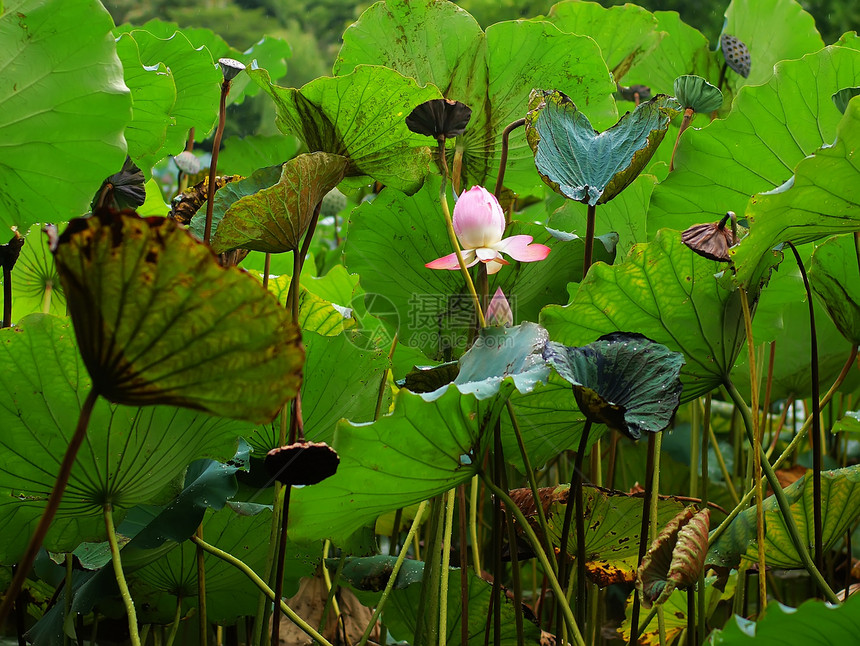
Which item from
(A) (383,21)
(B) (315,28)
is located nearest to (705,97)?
(A) (383,21)

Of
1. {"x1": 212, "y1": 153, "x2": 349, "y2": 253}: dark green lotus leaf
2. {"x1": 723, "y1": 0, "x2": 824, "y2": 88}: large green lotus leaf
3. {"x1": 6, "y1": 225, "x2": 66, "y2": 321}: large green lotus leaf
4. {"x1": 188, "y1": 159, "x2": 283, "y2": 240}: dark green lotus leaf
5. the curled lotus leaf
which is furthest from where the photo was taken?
{"x1": 723, "y1": 0, "x2": 824, "y2": 88}: large green lotus leaf

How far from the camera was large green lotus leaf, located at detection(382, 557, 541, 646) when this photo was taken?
2.22 feet

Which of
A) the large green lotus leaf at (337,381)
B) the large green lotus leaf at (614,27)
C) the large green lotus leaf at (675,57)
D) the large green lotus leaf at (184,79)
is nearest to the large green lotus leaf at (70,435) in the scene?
the large green lotus leaf at (337,381)

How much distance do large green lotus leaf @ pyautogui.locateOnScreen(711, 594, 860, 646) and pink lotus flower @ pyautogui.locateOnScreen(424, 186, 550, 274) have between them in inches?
10.7

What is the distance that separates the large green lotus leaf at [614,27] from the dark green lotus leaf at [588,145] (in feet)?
1.43

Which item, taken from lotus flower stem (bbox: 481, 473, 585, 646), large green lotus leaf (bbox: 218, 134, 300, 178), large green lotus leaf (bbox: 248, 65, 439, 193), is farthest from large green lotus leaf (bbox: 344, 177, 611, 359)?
large green lotus leaf (bbox: 218, 134, 300, 178)

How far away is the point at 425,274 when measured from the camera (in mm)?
773

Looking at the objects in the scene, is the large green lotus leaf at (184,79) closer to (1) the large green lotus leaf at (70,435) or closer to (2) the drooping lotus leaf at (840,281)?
(1) the large green lotus leaf at (70,435)

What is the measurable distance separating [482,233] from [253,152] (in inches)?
38.7

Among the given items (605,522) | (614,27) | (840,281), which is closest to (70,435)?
(605,522)

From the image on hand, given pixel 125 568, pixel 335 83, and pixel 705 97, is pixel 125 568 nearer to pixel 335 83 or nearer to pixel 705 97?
pixel 335 83

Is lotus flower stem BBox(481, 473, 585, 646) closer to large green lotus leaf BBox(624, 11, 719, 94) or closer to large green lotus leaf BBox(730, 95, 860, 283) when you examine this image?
large green lotus leaf BBox(730, 95, 860, 283)

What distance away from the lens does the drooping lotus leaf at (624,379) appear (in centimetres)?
42

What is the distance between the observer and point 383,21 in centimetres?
76
